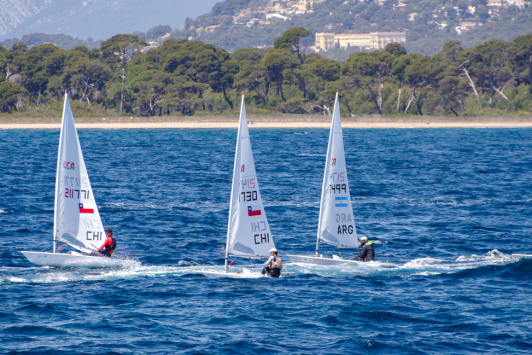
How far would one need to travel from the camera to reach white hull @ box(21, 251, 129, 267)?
27.2 meters

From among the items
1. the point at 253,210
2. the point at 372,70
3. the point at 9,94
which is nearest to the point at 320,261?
the point at 253,210

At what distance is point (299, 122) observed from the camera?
161250 millimetres

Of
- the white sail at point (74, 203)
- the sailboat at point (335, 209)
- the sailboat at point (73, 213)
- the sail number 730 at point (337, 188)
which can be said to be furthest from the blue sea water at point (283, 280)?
the sail number 730 at point (337, 188)

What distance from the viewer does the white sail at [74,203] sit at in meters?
27.9

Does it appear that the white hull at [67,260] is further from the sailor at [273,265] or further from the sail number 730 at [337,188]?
the sail number 730 at [337,188]

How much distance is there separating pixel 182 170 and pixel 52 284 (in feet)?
144

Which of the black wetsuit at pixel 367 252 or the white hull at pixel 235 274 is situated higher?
the black wetsuit at pixel 367 252

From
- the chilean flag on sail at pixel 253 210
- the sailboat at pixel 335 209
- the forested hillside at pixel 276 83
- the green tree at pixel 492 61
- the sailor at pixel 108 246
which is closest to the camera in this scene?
the chilean flag on sail at pixel 253 210

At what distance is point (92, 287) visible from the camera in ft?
85.6

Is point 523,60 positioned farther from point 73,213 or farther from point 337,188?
point 73,213

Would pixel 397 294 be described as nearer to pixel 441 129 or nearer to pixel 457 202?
pixel 457 202

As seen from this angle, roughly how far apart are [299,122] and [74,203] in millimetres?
134558

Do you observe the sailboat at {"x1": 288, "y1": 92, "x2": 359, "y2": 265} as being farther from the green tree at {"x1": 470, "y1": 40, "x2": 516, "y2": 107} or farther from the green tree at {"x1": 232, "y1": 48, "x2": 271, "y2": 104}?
the green tree at {"x1": 470, "y1": 40, "x2": 516, "y2": 107}

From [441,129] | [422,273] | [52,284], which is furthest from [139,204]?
[441,129]
